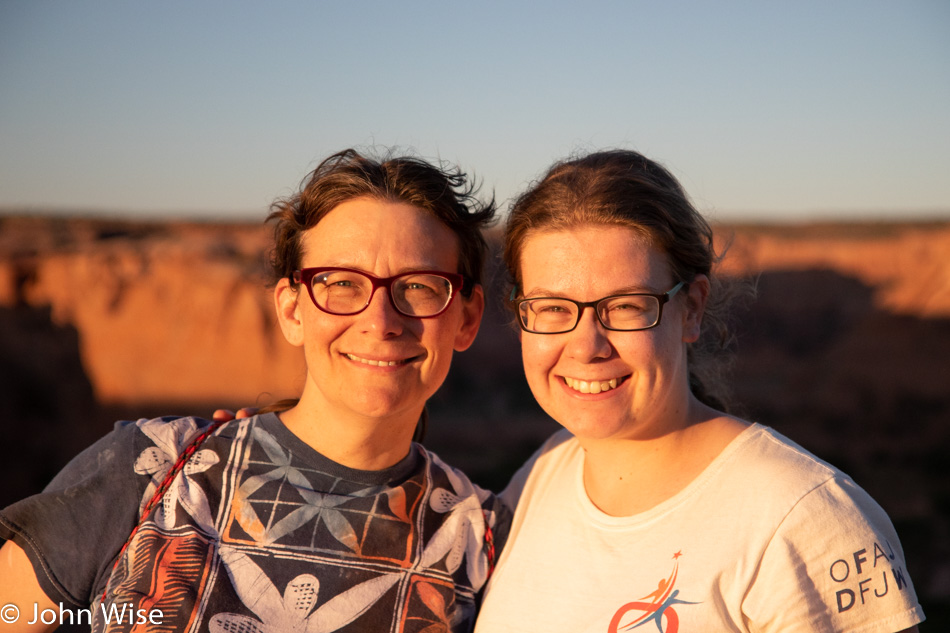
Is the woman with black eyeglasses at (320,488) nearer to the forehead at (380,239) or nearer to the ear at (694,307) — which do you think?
the forehead at (380,239)

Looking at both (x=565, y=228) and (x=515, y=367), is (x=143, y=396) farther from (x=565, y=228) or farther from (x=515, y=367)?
(x=565, y=228)

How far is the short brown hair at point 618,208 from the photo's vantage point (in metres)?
2.18

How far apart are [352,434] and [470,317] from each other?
1.80ft

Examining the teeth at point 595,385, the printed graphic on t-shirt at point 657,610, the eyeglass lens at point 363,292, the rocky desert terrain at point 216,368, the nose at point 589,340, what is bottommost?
the rocky desert terrain at point 216,368

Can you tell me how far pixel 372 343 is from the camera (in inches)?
91.1

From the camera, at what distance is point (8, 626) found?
2.23 meters

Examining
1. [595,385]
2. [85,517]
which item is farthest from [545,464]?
[85,517]

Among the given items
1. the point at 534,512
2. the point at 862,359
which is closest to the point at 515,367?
the point at 862,359

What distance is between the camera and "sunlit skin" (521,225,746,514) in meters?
2.14

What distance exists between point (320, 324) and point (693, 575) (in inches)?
49.5

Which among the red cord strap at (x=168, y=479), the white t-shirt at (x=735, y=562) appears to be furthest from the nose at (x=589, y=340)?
the red cord strap at (x=168, y=479)

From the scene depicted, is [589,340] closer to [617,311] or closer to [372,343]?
[617,311]

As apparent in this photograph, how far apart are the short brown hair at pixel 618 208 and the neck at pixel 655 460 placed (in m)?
0.44

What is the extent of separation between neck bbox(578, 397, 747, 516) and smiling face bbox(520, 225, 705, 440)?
0.09 metres
